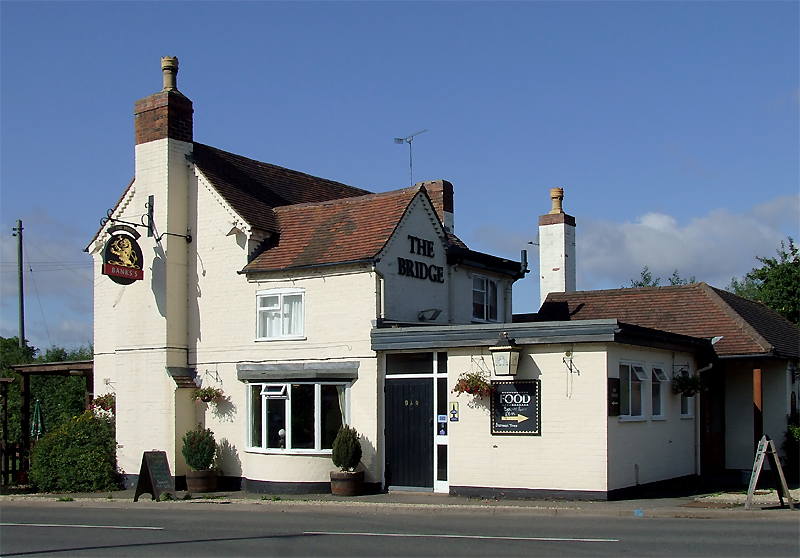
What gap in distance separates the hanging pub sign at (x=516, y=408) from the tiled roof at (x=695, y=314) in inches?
252

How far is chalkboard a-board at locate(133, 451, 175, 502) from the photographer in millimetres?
19844

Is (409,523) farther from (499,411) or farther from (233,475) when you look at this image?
(233,475)

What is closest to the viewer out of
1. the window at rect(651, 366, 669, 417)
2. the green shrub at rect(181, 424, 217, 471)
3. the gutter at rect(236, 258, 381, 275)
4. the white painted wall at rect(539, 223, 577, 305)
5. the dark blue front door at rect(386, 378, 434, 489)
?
the dark blue front door at rect(386, 378, 434, 489)

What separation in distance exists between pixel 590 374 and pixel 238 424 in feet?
28.2

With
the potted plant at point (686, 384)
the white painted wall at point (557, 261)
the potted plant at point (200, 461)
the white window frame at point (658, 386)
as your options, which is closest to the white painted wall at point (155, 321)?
the potted plant at point (200, 461)

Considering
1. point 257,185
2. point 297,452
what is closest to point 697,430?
point 297,452

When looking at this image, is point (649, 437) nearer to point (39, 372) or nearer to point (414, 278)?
point (414, 278)

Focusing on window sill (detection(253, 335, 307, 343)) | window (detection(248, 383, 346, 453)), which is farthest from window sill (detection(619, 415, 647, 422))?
window sill (detection(253, 335, 307, 343))

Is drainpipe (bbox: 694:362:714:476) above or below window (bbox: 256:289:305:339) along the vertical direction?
below

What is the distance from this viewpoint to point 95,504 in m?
20.3

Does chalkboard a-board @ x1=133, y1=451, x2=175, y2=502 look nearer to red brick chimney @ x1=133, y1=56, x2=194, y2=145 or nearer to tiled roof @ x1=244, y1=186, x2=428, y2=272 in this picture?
tiled roof @ x1=244, y1=186, x2=428, y2=272

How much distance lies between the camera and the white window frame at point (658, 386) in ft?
67.5

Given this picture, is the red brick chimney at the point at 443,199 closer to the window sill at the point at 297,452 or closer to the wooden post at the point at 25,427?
the window sill at the point at 297,452

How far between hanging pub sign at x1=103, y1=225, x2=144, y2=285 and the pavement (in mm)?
5105
